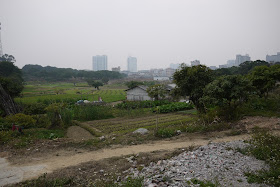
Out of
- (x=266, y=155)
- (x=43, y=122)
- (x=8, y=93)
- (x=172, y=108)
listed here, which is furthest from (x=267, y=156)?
(x=8, y=93)

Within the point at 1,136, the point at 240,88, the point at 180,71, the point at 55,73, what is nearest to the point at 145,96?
the point at 180,71

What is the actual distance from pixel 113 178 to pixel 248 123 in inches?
394

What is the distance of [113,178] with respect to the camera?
6.22 m

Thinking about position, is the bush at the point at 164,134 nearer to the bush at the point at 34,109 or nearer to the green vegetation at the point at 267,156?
the green vegetation at the point at 267,156

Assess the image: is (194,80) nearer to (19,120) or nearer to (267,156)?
(267,156)

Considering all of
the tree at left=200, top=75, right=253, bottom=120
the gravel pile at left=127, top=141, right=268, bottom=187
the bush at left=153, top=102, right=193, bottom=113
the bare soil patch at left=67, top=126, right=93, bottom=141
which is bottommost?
the bare soil patch at left=67, top=126, right=93, bottom=141

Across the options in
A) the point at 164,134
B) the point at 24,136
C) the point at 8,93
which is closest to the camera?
the point at 164,134

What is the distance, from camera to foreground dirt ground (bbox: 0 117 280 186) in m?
7.13

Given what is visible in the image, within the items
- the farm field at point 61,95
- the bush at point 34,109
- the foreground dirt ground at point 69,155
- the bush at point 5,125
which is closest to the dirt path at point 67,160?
the foreground dirt ground at point 69,155

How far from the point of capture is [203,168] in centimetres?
608

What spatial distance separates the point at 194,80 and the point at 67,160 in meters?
11.2

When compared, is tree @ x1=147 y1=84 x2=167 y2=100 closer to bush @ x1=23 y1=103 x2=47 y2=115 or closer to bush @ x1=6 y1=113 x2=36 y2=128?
bush @ x1=23 y1=103 x2=47 y2=115

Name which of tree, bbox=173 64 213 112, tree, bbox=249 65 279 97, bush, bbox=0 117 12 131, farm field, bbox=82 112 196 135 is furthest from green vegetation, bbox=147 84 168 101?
bush, bbox=0 117 12 131

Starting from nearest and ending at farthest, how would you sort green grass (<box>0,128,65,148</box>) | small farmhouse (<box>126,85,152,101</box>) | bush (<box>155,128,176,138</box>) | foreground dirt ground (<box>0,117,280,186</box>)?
foreground dirt ground (<box>0,117,280,186</box>)
green grass (<box>0,128,65,148</box>)
bush (<box>155,128,176,138</box>)
small farmhouse (<box>126,85,152,101</box>)
